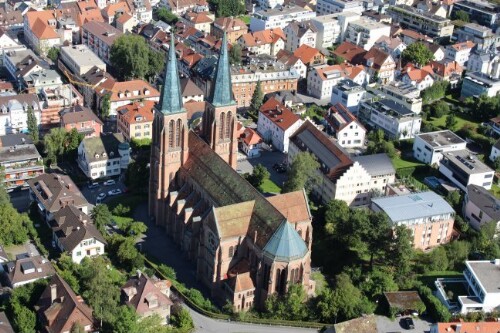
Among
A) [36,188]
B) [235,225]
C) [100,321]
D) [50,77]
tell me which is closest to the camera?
[100,321]

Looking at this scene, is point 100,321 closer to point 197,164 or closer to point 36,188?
point 197,164

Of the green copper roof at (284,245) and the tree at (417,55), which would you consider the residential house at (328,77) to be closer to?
the tree at (417,55)

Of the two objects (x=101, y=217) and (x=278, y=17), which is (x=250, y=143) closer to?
(x=101, y=217)

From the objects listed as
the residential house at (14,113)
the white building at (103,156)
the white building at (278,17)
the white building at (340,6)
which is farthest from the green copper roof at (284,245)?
the white building at (340,6)

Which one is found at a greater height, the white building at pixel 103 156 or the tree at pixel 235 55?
the tree at pixel 235 55

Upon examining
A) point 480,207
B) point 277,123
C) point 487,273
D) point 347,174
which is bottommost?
point 487,273

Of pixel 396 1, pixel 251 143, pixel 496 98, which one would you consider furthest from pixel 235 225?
pixel 396 1

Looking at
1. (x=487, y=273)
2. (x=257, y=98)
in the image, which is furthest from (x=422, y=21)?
(x=487, y=273)
